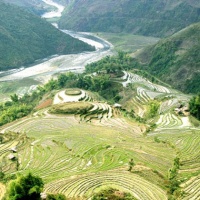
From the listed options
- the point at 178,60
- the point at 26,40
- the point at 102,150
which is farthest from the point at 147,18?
the point at 102,150

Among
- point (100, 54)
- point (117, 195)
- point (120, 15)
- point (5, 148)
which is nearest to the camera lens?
point (117, 195)

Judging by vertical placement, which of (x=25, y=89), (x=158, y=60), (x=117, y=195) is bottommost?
(x=25, y=89)

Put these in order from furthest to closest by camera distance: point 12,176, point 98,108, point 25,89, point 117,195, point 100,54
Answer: point 100,54 < point 25,89 < point 98,108 < point 12,176 < point 117,195

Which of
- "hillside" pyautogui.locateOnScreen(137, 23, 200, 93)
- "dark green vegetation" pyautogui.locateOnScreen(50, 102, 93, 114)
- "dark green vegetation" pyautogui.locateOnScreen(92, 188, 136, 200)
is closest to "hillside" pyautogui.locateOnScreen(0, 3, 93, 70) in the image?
"hillside" pyautogui.locateOnScreen(137, 23, 200, 93)

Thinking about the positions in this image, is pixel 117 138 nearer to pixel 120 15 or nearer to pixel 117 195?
pixel 117 195

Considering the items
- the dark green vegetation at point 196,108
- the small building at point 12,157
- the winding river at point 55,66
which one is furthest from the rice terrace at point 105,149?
the winding river at point 55,66

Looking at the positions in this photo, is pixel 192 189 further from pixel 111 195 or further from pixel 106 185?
pixel 111 195

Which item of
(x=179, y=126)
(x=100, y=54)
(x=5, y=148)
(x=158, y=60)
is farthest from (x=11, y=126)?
(x=100, y=54)

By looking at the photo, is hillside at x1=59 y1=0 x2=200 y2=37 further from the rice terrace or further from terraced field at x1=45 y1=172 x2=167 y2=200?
terraced field at x1=45 y1=172 x2=167 y2=200

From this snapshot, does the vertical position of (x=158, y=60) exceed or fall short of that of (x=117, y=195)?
it falls short
